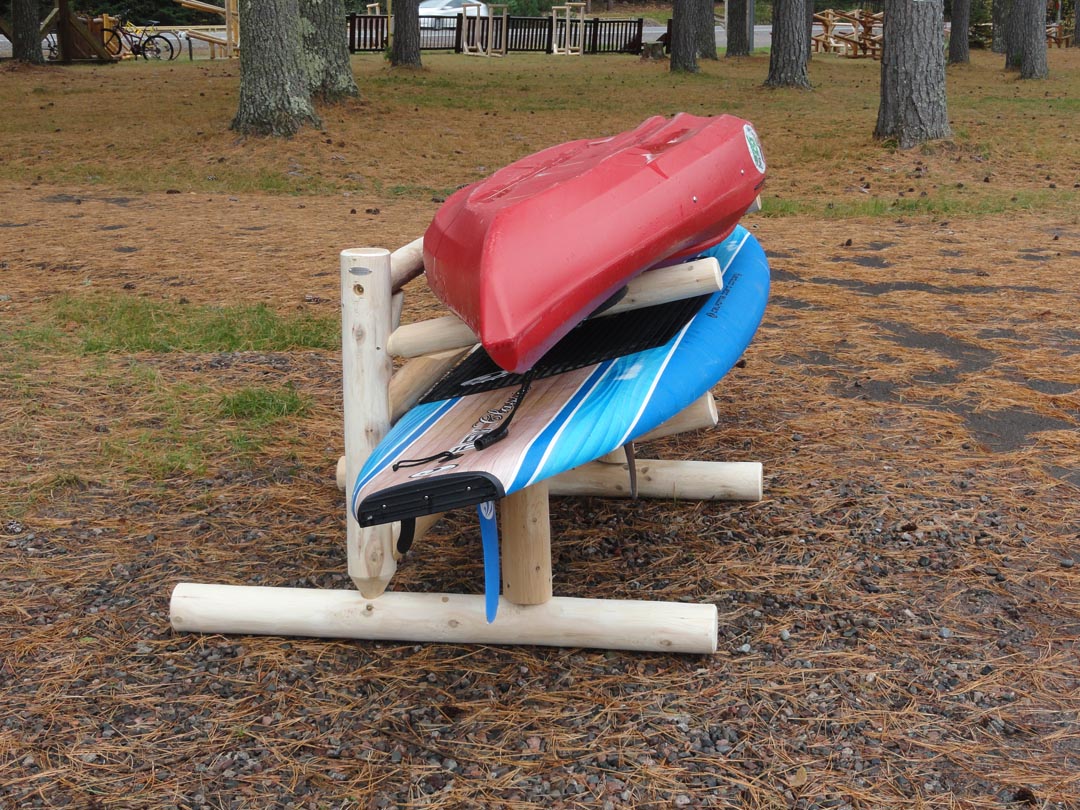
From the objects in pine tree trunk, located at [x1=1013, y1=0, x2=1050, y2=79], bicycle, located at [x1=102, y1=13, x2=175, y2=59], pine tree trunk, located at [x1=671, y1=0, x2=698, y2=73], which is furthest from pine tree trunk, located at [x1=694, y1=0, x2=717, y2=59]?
bicycle, located at [x1=102, y1=13, x2=175, y2=59]

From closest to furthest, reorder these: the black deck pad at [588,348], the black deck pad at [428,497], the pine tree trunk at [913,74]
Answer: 1. the black deck pad at [428,497]
2. the black deck pad at [588,348]
3. the pine tree trunk at [913,74]

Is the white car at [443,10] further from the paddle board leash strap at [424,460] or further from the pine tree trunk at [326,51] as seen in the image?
the paddle board leash strap at [424,460]

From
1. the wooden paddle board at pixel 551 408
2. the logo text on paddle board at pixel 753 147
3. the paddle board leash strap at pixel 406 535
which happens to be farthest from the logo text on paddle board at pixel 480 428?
the logo text on paddle board at pixel 753 147

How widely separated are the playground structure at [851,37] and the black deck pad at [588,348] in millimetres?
27132

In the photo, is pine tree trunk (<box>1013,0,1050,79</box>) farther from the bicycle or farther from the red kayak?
the red kayak

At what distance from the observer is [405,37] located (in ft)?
62.7

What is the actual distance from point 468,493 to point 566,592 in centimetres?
85

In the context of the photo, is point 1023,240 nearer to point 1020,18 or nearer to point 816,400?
point 816,400

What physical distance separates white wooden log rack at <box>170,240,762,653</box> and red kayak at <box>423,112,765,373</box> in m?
0.16

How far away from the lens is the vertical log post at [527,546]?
2.69m

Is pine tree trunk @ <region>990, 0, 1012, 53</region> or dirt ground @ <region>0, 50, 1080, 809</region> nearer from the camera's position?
dirt ground @ <region>0, 50, 1080, 809</region>

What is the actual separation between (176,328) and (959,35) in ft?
74.6

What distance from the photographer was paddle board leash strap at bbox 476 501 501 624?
239 centimetres

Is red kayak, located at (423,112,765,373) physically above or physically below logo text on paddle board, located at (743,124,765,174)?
below
